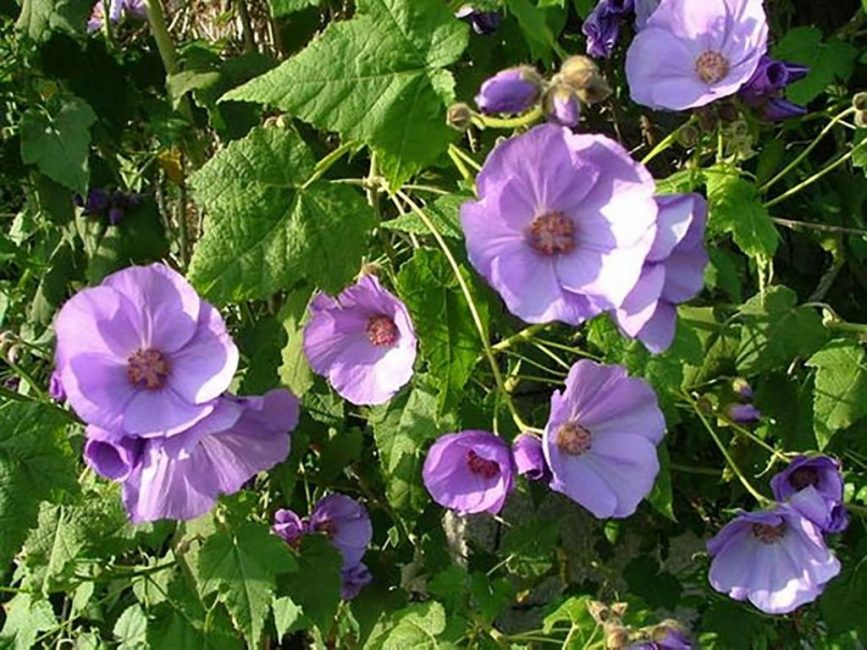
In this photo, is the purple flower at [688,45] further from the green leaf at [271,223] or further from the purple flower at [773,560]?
the purple flower at [773,560]

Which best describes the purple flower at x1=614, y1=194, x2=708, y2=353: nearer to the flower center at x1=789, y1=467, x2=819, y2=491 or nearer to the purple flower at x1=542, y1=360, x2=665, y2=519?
the purple flower at x1=542, y1=360, x2=665, y2=519

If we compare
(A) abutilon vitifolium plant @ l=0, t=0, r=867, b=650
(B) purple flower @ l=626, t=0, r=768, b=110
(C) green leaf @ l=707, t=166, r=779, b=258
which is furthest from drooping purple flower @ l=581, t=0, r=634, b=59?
(C) green leaf @ l=707, t=166, r=779, b=258

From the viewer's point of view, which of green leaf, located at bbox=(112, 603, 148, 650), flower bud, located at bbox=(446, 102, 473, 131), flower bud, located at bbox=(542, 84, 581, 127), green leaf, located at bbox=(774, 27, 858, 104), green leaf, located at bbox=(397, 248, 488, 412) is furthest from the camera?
green leaf, located at bbox=(774, 27, 858, 104)

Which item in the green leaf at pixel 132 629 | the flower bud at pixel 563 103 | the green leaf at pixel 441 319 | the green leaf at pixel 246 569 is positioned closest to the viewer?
the flower bud at pixel 563 103

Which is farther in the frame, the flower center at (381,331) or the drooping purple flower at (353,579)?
the drooping purple flower at (353,579)

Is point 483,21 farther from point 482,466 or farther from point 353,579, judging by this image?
point 353,579

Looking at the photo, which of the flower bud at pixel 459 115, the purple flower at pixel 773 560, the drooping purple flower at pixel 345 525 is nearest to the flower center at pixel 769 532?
the purple flower at pixel 773 560

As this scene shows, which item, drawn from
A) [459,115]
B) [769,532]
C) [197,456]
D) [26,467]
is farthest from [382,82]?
[769,532]
